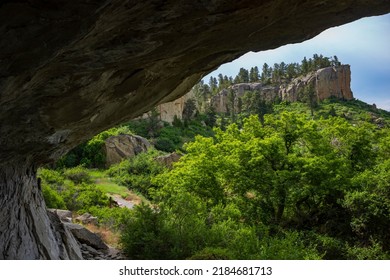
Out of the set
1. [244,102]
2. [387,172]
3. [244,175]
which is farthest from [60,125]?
[244,102]

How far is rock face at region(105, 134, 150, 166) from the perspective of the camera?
49562 mm

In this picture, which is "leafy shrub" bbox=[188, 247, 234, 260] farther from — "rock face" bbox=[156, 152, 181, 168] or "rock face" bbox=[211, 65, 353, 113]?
"rock face" bbox=[211, 65, 353, 113]

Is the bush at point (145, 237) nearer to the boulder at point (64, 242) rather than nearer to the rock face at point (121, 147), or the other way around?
the boulder at point (64, 242)

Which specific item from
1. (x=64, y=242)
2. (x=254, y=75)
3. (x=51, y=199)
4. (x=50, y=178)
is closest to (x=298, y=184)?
(x=51, y=199)

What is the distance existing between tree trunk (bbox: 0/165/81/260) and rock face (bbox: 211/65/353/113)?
266 feet

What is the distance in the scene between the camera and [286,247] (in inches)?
595

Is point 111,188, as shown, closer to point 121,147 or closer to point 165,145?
point 121,147

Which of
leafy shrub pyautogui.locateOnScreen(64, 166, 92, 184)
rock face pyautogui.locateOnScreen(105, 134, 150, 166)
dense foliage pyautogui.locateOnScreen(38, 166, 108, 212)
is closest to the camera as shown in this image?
dense foliage pyautogui.locateOnScreen(38, 166, 108, 212)

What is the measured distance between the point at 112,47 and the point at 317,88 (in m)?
95.0

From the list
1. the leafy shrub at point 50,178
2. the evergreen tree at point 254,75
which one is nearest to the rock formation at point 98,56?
the leafy shrub at point 50,178

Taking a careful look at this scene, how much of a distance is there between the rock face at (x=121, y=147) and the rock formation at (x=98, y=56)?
38.1 metres

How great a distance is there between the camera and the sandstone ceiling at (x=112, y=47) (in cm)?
489

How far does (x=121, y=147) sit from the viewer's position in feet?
166

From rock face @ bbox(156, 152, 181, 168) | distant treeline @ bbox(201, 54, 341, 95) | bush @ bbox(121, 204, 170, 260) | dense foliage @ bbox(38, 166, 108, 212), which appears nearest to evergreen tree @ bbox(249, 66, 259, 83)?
distant treeline @ bbox(201, 54, 341, 95)
